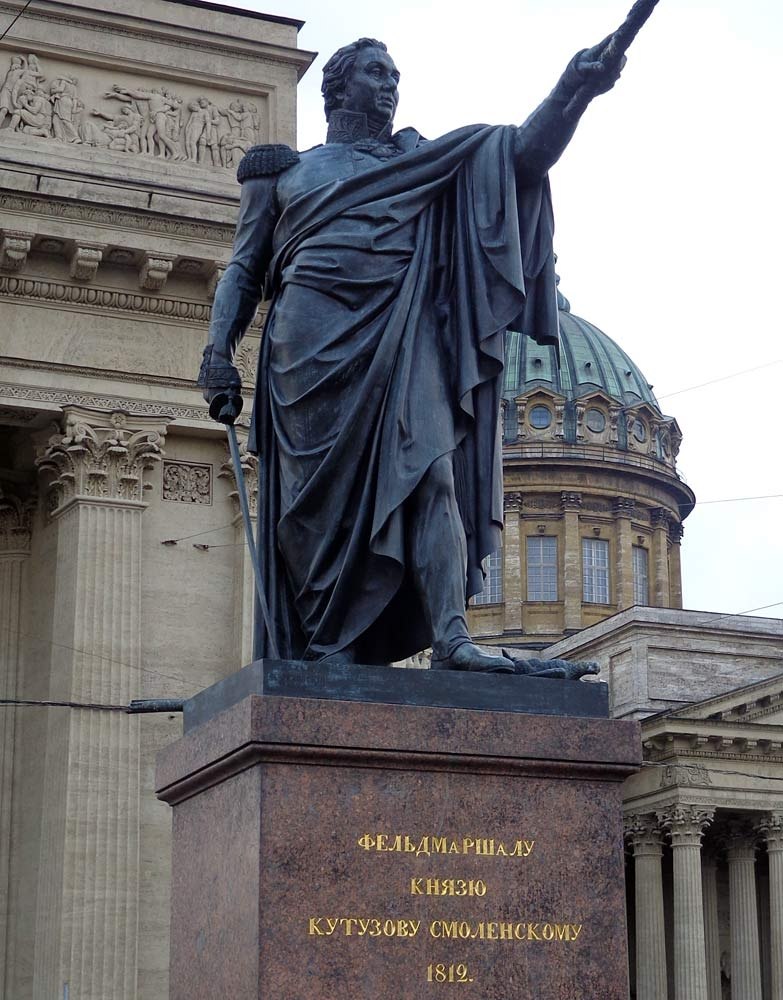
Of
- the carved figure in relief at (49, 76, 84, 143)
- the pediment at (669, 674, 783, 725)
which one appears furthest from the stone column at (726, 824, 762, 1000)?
the carved figure in relief at (49, 76, 84, 143)

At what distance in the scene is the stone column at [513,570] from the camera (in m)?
70.8

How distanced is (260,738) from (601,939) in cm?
119

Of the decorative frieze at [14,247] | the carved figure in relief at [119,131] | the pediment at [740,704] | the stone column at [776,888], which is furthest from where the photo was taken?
the stone column at [776,888]

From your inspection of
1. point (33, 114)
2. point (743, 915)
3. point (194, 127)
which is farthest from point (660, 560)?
point (33, 114)

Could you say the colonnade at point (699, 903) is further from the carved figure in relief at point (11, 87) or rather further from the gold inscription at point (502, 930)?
the gold inscription at point (502, 930)

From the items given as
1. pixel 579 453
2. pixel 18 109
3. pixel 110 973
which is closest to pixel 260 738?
pixel 110 973

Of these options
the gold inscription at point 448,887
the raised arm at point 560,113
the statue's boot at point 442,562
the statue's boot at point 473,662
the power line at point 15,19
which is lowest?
the gold inscription at point 448,887

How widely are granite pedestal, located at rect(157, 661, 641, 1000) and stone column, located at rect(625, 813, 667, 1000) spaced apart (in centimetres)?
4252

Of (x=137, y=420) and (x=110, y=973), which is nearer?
(x=110, y=973)

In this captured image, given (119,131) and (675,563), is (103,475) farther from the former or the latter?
(675,563)

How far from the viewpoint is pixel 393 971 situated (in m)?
5.64

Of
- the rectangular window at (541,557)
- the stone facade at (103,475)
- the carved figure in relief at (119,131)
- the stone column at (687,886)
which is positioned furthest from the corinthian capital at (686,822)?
Answer: the carved figure in relief at (119,131)

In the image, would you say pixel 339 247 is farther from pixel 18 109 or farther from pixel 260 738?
pixel 18 109

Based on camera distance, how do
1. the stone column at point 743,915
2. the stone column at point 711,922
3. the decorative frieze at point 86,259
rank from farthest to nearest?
the stone column at point 711,922, the stone column at point 743,915, the decorative frieze at point 86,259
